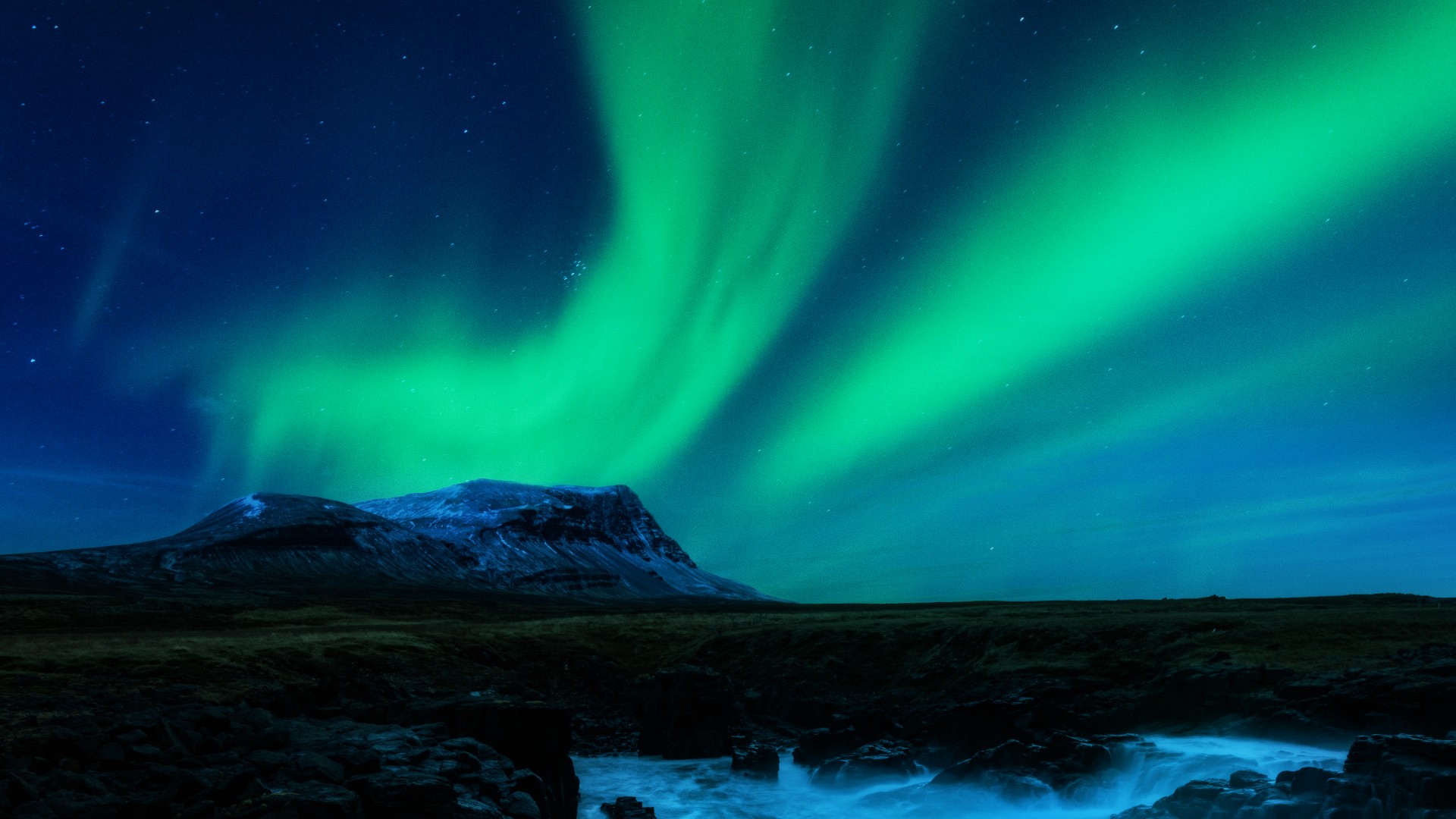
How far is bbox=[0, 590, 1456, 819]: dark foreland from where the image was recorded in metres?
17.4

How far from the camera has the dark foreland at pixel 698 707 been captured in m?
17.4

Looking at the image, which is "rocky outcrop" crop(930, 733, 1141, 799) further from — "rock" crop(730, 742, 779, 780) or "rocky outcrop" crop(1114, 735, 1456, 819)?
"rock" crop(730, 742, 779, 780)

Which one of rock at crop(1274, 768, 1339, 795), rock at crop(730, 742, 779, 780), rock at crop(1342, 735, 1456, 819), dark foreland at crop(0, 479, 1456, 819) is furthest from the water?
rock at crop(1274, 768, 1339, 795)

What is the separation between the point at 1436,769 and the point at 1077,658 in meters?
25.0

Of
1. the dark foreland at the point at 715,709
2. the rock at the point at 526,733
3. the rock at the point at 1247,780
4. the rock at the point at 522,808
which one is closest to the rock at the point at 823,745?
the dark foreland at the point at 715,709

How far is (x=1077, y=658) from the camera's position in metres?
42.0

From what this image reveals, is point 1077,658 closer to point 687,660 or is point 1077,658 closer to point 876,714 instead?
point 876,714

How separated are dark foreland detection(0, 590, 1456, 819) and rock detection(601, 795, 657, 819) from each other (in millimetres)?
1577

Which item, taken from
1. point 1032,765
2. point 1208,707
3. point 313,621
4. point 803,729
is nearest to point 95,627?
point 313,621

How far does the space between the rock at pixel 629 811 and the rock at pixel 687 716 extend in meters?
11.6

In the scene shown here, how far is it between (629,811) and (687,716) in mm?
14628

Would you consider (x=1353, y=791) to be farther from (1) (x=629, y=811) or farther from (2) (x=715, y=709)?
(2) (x=715, y=709)

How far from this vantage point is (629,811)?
2538 centimetres

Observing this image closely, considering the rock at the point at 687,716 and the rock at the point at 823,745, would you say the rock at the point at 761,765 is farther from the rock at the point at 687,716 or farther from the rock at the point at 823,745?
the rock at the point at 687,716
